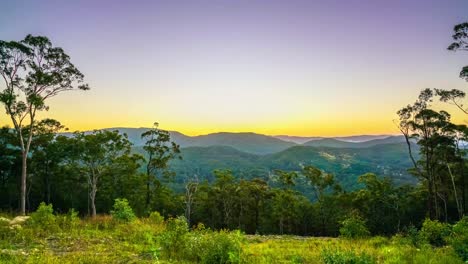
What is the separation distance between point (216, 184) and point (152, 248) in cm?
4595

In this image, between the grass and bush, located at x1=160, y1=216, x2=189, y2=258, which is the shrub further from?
bush, located at x1=160, y1=216, x2=189, y2=258

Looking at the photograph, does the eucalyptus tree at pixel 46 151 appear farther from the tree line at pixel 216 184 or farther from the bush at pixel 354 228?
the bush at pixel 354 228

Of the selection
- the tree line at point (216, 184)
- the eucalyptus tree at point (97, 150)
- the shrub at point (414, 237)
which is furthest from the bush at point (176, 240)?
the eucalyptus tree at point (97, 150)

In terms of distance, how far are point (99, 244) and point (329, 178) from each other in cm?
4554

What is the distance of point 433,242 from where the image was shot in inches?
573

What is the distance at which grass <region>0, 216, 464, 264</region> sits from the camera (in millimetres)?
9328

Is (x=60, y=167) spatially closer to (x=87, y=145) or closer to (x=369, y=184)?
(x=87, y=145)

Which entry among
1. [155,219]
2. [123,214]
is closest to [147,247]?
[123,214]

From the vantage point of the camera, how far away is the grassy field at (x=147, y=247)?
936cm

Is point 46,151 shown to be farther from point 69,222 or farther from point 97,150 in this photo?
point 69,222

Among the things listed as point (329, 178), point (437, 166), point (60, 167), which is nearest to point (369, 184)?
point (329, 178)

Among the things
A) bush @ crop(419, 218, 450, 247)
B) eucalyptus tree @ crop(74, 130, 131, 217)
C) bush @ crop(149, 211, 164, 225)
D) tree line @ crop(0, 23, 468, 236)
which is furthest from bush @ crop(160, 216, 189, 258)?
eucalyptus tree @ crop(74, 130, 131, 217)

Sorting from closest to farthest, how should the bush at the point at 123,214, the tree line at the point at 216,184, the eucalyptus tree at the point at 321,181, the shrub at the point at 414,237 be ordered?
the shrub at the point at 414,237, the bush at the point at 123,214, the tree line at the point at 216,184, the eucalyptus tree at the point at 321,181

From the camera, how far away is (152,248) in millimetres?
10750
